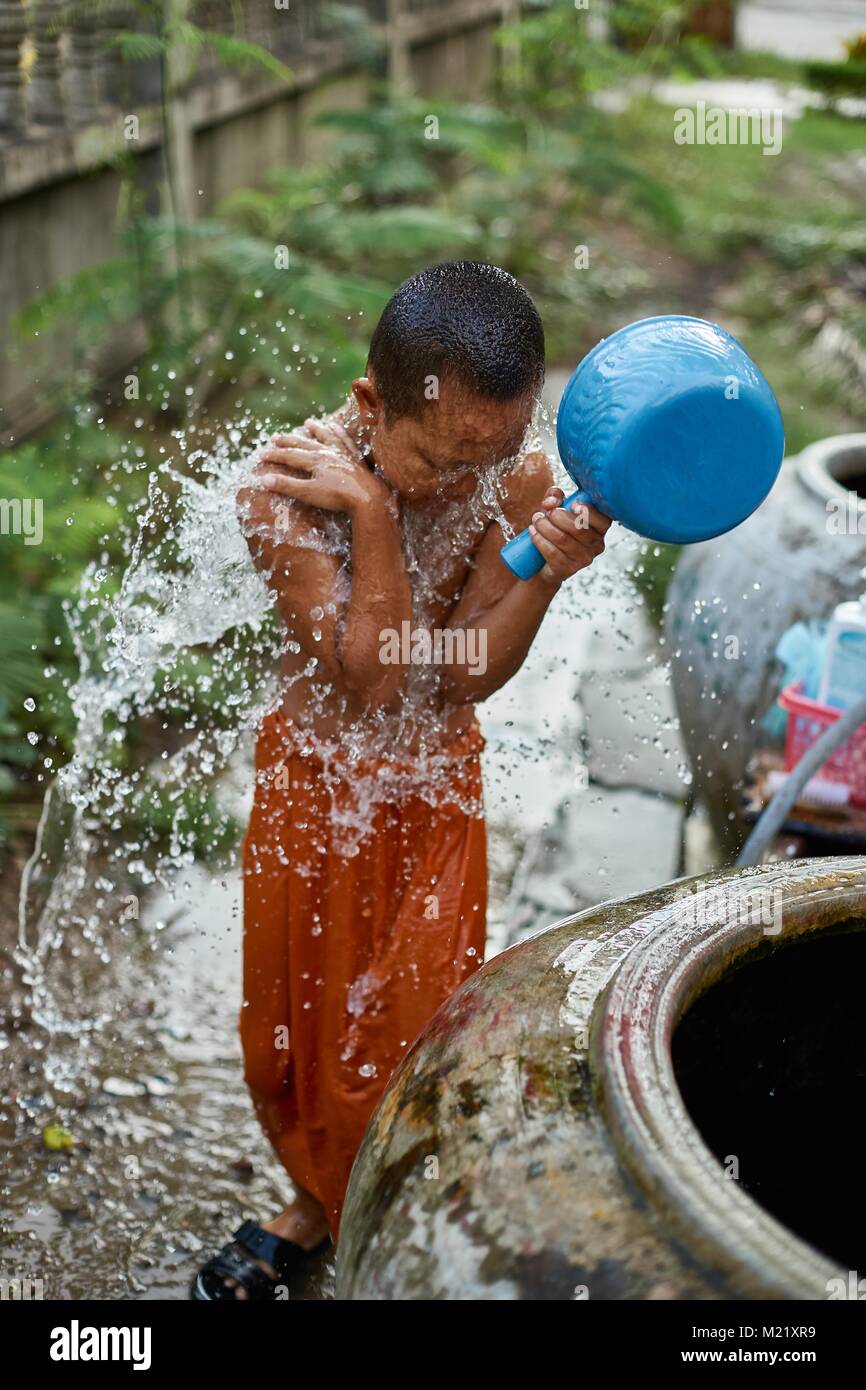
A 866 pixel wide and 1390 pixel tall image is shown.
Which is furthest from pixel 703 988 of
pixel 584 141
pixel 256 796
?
pixel 584 141

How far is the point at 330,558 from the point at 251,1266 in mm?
1377

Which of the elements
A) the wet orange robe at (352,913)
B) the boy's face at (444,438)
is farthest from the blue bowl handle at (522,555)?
the wet orange robe at (352,913)

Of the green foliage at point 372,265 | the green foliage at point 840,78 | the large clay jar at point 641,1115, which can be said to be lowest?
the large clay jar at point 641,1115

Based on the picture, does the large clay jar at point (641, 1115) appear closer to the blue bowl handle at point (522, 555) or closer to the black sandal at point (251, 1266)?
the blue bowl handle at point (522, 555)

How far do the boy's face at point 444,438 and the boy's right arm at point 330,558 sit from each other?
0.07 meters

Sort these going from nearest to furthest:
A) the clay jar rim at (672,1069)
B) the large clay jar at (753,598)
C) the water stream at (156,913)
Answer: the clay jar rim at (672,1069) < the water stream at (156,913) < the large clay jar at (753,598)

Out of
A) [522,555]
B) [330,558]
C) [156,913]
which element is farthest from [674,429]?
[156,913]

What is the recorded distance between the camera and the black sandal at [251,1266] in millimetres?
2693

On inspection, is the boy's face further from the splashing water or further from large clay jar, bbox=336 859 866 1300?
large clay jar, bbox=336 859 866 1300

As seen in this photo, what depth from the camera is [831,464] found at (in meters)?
3.93

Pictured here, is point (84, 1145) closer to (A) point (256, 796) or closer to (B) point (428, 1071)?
(A) point (256, 796)

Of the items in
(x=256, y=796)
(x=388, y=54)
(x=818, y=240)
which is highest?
(x=388, y=54)
